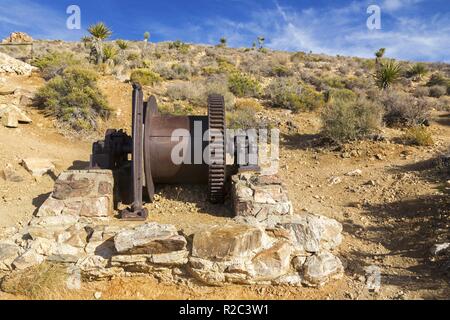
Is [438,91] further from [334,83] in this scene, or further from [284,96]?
[284,96]

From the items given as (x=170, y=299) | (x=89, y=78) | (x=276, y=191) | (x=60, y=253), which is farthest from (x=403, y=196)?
(x=89, y=78)

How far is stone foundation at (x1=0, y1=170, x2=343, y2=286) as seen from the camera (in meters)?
3.98

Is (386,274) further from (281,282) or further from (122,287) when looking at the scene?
(122,287)

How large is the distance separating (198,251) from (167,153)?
215 centimetres

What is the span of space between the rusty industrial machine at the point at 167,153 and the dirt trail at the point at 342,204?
449mm

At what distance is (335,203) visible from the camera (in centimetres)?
661

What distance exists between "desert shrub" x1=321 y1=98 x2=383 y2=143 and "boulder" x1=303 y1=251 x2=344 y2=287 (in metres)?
6.20

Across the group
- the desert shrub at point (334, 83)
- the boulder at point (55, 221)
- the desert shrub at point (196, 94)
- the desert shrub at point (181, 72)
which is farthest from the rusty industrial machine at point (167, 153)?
the desert shrub at point (334, 83)

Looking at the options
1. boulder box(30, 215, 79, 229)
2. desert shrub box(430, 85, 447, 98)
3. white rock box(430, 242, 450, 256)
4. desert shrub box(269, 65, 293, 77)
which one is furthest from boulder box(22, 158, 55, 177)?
desert shrub box(430, 85, 447, 98)

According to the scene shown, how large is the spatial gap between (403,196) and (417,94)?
1401cm

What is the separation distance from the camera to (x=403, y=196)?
6531 mm

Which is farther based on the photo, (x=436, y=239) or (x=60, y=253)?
(x=436, y=239)

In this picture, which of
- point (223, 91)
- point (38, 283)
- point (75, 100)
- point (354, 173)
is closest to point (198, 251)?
point (38, 283)

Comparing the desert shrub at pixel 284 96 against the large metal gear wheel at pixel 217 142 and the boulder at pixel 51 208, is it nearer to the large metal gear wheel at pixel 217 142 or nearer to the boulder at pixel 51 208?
the large metal gear wheel at pixel 217 142
